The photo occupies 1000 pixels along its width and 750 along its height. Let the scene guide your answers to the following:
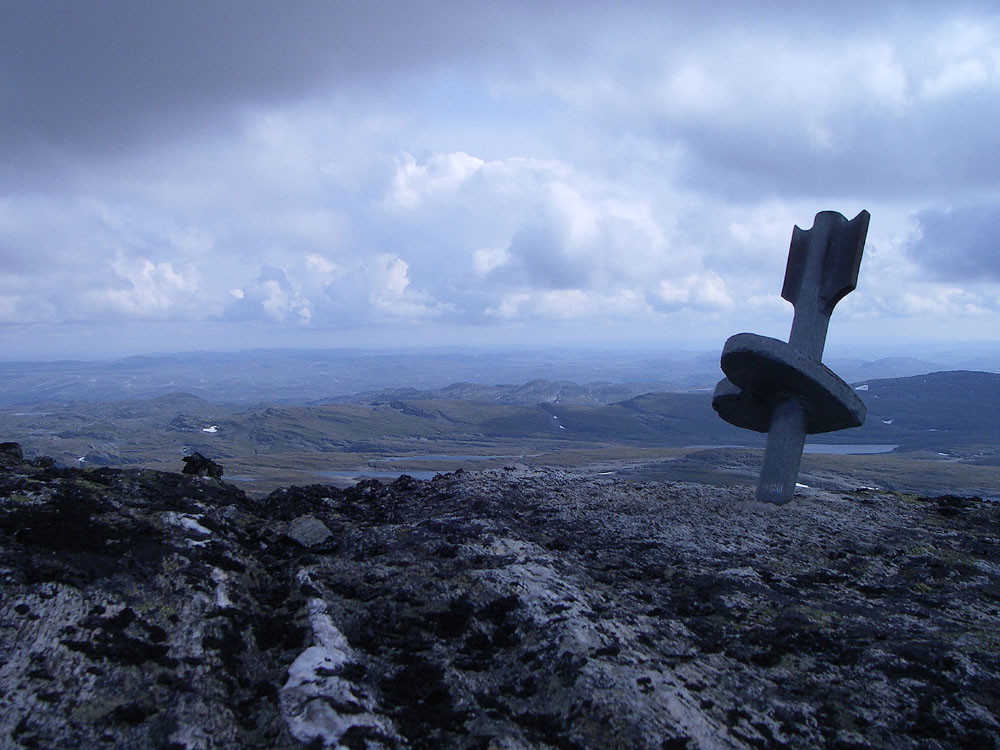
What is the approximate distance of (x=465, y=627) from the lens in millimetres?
12805

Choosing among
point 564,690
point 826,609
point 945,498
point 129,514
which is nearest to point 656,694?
point 564,690

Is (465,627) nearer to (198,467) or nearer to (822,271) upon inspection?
(198,467)

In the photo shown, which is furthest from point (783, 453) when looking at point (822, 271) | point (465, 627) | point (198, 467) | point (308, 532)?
point (198, 467)

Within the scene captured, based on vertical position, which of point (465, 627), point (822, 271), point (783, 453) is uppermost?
point (822, 271)

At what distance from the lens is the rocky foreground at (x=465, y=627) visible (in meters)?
9.59

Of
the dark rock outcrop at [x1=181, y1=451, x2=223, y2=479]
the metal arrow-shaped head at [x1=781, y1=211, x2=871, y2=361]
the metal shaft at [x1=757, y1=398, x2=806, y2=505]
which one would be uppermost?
the metal arrow-shaped head at [x1=781, y1=211, x2=871, y2=361]

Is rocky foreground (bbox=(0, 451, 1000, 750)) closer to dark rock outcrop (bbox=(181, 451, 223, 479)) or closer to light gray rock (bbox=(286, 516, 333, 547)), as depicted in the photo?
light gray rock (bbox=(286, 516, 333, 547))

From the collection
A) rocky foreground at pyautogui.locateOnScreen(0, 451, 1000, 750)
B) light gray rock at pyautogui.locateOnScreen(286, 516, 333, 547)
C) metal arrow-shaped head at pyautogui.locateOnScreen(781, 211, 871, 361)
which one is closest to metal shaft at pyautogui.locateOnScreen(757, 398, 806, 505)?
metal arrow-shaped head at pyautogui.locateOnScreen(781, 211, 871, 361)

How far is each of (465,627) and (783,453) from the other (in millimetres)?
16235

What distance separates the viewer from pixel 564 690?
34.6 ft

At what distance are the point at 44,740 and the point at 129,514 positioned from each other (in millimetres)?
7878

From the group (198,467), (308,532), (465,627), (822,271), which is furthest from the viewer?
(822,271)

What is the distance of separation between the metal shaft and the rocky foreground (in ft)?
Answer: 10.9

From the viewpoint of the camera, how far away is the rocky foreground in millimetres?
9594
